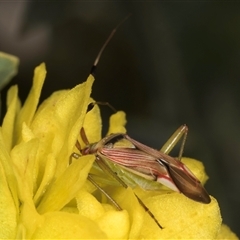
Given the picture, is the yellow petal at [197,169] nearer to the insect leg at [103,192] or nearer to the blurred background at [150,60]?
the insect leg at [103,192]

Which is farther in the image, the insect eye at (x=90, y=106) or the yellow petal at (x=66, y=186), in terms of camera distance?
the insect eye at (x=90, y=106)

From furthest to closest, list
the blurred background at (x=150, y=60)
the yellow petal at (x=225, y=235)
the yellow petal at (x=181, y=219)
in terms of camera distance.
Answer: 1. the blurred background at (x=150, y=60)
2. the yellow petal at (x=225, y=235)
3. the yellow petal at (x=181, y=219)

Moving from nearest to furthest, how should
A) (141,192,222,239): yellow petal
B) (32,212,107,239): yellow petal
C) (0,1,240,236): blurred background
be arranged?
1. (32,212,107,239): yellow petal
2. (141,192,222,239): yellow petal
3. (0,1,240,236): blurred background

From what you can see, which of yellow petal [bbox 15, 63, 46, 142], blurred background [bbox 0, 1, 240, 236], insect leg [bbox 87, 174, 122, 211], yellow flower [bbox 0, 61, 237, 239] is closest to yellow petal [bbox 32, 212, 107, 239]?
yellow flower [bbox 0, 61, 237, 239]

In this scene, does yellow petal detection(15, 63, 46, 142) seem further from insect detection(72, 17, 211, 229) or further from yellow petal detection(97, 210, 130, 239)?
yellow petal detection(97, 210, 130, 239)

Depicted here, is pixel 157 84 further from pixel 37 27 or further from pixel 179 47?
pixel 37 27

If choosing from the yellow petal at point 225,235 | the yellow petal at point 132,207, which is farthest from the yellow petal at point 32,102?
the yellow petal at point 225,235
